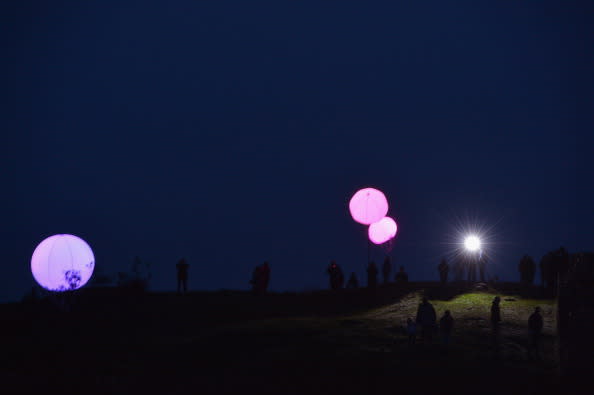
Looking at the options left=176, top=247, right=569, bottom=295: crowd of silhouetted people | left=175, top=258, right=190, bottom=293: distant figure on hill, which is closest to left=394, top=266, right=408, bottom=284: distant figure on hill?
left=176, top=247, right=569, bottom=295: crowd of silhouetted people

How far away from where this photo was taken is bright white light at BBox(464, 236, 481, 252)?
118ft

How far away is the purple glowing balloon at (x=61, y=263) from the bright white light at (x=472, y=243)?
22785mm

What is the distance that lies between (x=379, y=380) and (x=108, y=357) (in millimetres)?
10337

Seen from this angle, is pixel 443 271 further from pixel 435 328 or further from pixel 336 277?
pixel 435 328

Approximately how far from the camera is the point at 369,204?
37.6m

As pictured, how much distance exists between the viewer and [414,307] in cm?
2962

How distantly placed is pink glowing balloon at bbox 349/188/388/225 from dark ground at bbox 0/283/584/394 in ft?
21.0

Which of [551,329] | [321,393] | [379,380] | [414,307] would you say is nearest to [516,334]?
[551,329]

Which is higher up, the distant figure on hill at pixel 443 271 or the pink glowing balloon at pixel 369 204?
the pink glowing balloon at pixel 369 204

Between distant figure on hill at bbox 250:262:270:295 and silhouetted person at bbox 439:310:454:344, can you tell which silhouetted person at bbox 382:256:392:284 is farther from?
silhouetted person at bbox 439:310:454:344

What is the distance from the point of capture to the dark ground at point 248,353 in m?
18.6

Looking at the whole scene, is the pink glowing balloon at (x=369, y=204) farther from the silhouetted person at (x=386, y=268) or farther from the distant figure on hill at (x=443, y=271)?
the distant figure on hill at (x=443, y=271)

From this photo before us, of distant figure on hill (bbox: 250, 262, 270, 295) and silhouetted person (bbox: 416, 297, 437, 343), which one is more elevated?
distant figure on hill (bbox: 250, 262, 270, 295)

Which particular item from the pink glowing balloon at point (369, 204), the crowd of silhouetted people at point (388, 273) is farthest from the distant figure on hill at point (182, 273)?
the pink glowing balloon at point (369, 204)
